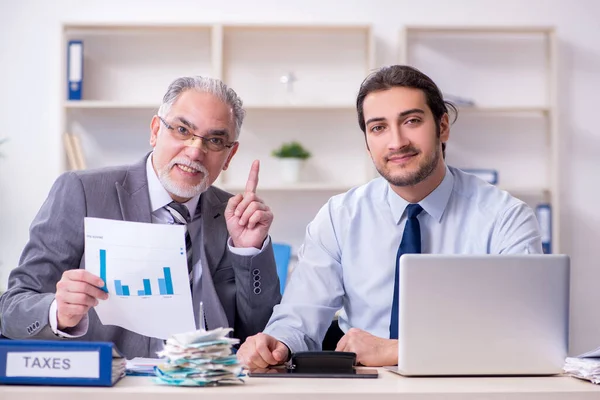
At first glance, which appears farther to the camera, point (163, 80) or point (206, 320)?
point (163, 80)

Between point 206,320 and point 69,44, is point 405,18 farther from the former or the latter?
point 206,320

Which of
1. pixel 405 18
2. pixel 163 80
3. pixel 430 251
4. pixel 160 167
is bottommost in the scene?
pixel 430 251

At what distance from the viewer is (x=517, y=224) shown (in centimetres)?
206

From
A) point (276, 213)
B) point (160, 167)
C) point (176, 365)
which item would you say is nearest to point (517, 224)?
point (160, 167)

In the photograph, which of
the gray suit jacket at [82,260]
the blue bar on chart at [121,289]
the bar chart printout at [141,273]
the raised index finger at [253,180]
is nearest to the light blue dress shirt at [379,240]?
the gray suit jacket at [82,260]

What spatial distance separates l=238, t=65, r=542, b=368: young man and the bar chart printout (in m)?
0.36

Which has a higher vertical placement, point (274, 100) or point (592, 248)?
point (274, 100)

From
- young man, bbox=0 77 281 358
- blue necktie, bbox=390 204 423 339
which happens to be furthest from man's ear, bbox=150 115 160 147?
blue necktie, bbox=390 204 423 339

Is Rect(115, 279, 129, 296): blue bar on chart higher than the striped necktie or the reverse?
the reverse

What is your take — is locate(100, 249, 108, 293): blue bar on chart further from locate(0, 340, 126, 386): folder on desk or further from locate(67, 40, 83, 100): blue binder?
locate(67, 40, 83, 100): blue binder

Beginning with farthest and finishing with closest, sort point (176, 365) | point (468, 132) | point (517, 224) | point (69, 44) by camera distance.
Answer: point (468, 132) < point (69, 44) < point (517, 224) < point (176, 365)

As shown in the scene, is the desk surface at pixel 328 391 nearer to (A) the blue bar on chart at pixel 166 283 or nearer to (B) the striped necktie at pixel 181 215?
(A) the blue bar on chart at pixel 166 283

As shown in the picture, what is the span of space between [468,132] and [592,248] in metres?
1.00

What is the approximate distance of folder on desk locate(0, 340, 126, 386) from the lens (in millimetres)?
1279
